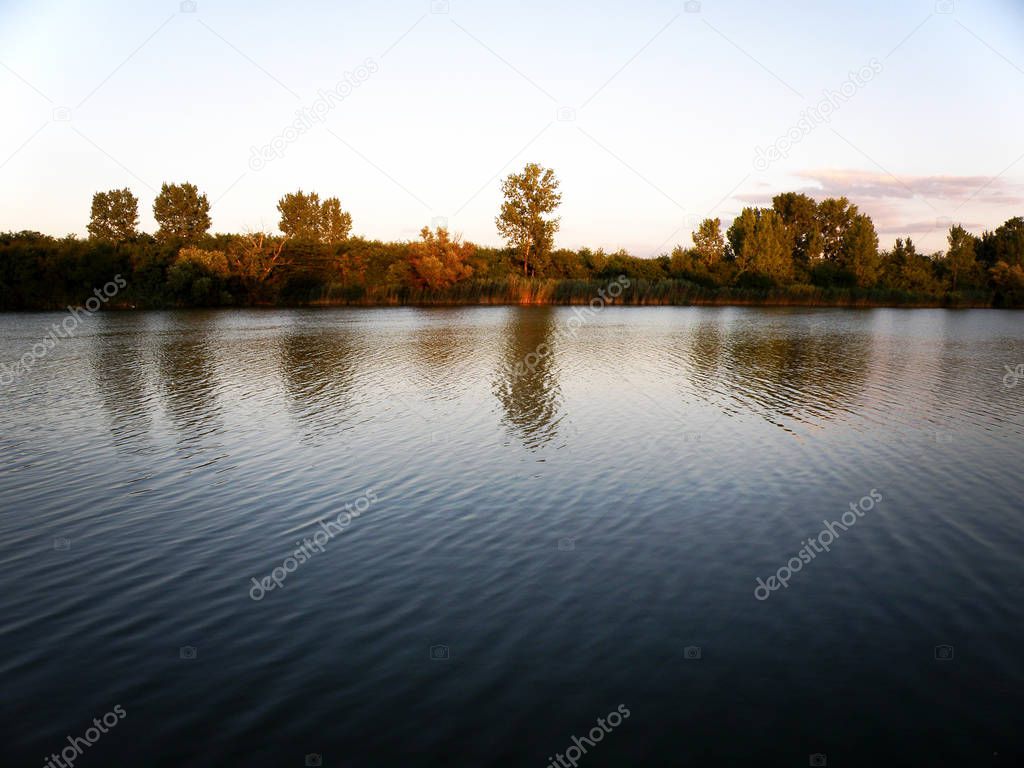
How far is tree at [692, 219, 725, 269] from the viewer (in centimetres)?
9444

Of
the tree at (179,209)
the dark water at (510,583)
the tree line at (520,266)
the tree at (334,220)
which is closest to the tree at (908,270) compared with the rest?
the tree line at (520,266)

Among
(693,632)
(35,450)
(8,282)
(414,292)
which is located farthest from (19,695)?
(8,282)

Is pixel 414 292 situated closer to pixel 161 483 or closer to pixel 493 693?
pixel 161 483

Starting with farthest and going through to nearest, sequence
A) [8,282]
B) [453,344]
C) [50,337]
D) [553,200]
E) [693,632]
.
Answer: [553,200], [8,282], [50,337], [453,344], [693,632]

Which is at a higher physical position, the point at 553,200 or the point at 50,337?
the point at 553,200

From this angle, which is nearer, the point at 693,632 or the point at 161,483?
the point at 693,632

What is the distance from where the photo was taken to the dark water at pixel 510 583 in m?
5.06

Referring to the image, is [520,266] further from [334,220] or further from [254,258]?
[334,220]

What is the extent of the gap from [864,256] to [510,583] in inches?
3713

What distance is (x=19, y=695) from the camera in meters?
5.41

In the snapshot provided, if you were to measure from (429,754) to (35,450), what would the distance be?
11.8 m

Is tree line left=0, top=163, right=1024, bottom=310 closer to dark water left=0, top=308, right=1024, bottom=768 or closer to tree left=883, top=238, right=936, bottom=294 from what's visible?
tree left=883, top=238, right=936, bottom=294

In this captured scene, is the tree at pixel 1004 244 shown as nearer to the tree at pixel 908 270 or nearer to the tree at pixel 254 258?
the tree at pixel 908 270

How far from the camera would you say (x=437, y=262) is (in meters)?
72.2
